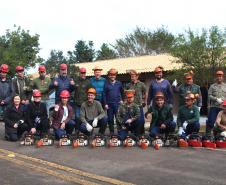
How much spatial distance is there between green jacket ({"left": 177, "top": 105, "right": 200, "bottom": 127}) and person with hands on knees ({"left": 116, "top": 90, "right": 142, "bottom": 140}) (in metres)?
1.04

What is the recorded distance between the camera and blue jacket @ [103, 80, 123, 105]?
11.3m

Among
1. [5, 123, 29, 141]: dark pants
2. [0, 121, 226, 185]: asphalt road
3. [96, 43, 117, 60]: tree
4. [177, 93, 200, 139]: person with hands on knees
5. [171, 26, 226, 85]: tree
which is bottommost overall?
[0, 121, 226, 185]: asphalt road

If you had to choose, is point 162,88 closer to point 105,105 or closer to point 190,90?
point 190,90

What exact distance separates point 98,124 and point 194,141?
8.49 feet

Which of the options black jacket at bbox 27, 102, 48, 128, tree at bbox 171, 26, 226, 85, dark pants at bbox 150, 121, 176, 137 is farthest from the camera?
tree at bbox 171, 26, 226, 85

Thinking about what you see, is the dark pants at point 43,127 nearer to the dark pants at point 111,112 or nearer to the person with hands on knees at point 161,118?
the dark pants at point 111,112

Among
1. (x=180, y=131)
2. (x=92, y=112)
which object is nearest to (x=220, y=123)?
(x=180, y=131)

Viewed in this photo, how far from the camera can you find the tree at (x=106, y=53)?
53.8 m

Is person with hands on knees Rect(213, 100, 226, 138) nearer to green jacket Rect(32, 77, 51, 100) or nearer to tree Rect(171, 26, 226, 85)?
green jacket Rect(32, 77, 51, 100)

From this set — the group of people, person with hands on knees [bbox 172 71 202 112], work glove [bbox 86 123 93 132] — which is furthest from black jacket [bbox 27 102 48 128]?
person with hands on knees [bbox 172 71 202 112]

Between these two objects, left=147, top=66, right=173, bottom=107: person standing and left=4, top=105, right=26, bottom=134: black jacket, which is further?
left=4, top=105, right=26, bottom=134: black jacket

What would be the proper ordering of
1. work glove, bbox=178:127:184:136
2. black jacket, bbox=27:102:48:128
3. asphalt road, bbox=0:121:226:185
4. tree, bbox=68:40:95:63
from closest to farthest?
asphalt road, bbox=0:121:226:185 < work glove, bbox=178:127:184:136 < black jacket, bbox=27:102:48:128 < tree, bbox=68:40:95:63

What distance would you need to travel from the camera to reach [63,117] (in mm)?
10969

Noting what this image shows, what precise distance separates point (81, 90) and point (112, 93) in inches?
35.2
